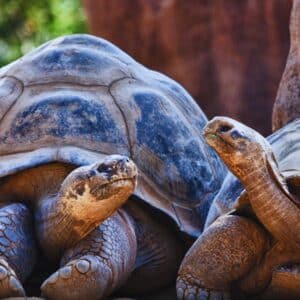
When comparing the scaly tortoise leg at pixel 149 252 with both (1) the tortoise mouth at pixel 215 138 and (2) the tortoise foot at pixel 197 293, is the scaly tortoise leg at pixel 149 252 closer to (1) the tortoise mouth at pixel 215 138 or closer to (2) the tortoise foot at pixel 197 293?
(2) the tortoise foot at pixel 197 293

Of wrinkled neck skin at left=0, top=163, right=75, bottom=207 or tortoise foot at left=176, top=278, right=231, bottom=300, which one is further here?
wrinkled neck skin at left=0, top=163, right=75, bottom=207

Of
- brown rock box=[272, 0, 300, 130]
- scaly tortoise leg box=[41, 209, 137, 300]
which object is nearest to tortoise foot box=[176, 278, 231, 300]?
scaly tortoise leg box=[41, 209, 137, 300]

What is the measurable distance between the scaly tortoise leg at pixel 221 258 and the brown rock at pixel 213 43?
21.3ft

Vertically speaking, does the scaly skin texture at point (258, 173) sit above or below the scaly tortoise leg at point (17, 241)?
above

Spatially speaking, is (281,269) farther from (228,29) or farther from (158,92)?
(228,29)

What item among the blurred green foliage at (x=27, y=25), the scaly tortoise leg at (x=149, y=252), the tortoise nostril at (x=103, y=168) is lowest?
the blurred green foliage at (x=27, y=25)

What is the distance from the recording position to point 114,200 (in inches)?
106

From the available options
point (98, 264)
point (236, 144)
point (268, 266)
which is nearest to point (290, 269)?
point (268, 266)

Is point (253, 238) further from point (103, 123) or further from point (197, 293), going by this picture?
point (103, 123)

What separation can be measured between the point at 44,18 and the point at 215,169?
1097 cm

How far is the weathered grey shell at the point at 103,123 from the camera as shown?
3.16 meters

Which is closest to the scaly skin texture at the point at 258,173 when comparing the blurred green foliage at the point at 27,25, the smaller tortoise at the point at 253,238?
the smaller tortoise at the point at 253,238

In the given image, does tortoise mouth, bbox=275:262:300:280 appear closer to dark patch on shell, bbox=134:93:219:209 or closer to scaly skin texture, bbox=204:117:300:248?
scaly skin texture, bbox=204:117:300:248

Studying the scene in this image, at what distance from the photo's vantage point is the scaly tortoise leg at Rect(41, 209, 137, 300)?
264 cm
